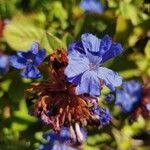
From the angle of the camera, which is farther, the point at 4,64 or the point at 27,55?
the point at 4,64

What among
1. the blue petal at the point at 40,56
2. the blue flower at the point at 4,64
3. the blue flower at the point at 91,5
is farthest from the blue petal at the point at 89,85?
the blue flower at the point at 91,5

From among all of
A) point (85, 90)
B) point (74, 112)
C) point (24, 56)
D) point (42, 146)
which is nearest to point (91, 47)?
point (85, 90)

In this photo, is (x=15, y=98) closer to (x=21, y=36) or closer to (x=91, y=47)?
(x=21, y=36)

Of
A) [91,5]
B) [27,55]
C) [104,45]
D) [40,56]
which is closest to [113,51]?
[104,45]

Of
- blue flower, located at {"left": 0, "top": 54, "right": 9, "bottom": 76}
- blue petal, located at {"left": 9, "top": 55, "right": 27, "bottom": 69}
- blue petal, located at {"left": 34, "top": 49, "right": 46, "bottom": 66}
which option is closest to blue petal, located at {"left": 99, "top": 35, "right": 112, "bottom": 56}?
blue petal, located at {"left": 34, "top": 49, "right": 46, "bottom": 66}

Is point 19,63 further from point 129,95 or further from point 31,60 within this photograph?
point 129,95

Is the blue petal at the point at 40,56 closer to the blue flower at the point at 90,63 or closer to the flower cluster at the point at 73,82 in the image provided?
the flower cluster at the point at 73,82
